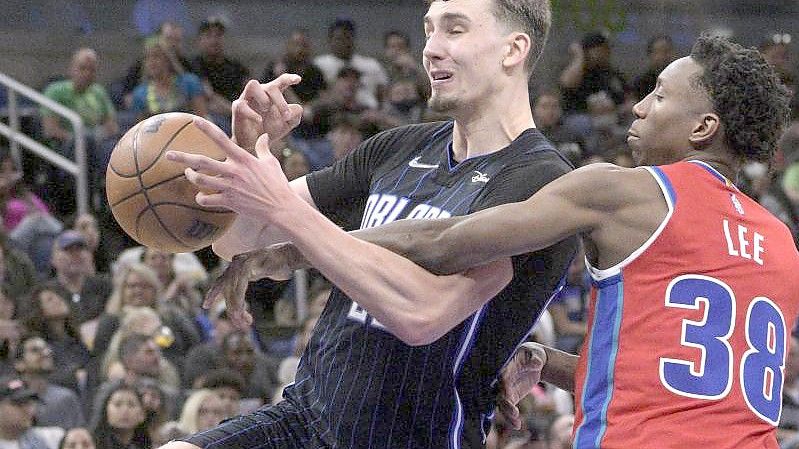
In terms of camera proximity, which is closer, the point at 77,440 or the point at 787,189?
the point at 77,440

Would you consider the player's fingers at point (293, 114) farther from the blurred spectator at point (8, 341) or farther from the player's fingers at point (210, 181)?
the blurred spectator at point (8, 341)

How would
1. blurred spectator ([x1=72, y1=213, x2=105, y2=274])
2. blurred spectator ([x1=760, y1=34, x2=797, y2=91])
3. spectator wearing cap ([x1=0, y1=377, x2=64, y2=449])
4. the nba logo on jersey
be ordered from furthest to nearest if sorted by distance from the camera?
blurred spectator ([x1=760, y1=34, x2=797, y2=91])
blurred spectator ([x1=72, y1=213, x2=105, y2=274])
spectator wearing cap ([x1=0, y1=377, x2=64, y2=449])
the nba logo on jersey

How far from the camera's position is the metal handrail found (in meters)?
10.8

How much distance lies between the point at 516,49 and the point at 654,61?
10.6 metres

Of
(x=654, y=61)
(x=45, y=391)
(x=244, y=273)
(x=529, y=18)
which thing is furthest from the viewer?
(x=654, y=61)

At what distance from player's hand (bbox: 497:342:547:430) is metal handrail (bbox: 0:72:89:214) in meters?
7.15

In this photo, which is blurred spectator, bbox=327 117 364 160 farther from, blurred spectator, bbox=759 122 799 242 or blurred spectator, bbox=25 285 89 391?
blurred spectator, bbox=759 122 799 242

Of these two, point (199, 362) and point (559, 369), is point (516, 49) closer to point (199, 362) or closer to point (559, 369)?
point (559, 369)

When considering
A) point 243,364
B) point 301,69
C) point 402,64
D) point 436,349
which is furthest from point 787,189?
point 436,349

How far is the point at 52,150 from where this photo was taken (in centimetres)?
1134

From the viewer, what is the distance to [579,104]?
14.1 meters

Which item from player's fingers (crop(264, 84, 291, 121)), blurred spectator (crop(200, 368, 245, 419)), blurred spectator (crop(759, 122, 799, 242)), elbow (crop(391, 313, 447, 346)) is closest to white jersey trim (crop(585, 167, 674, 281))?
elbow (crop(391, 313, 447, 346))

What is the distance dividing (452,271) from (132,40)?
35.6 feet

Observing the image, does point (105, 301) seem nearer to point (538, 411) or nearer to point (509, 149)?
point (538, 411)
